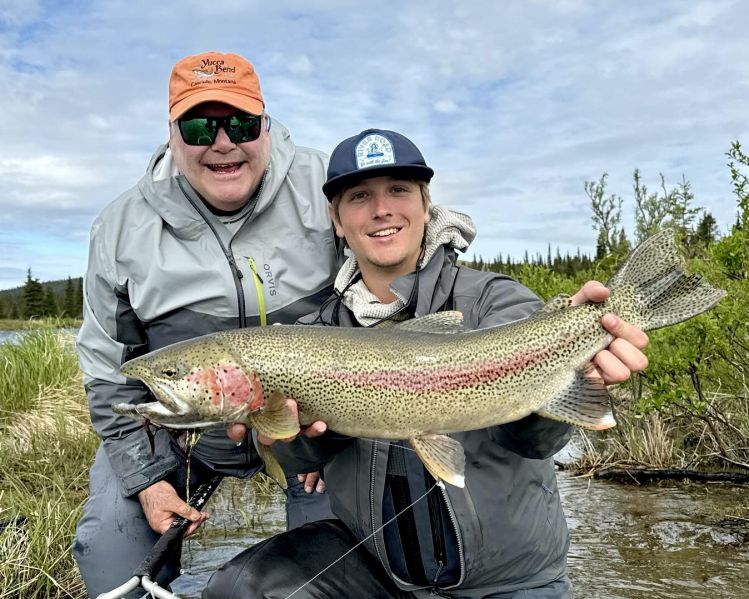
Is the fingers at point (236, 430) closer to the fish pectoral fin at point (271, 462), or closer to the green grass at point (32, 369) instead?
the fish pectoral fin at point (271, 462)

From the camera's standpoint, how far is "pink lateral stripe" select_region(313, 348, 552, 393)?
10.8ft

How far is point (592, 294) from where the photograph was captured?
10.9 feet

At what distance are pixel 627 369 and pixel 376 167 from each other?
5.44 ft

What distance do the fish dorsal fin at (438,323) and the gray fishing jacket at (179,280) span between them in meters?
1.52

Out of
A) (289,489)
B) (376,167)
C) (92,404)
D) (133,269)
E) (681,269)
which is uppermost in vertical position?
(376,167)

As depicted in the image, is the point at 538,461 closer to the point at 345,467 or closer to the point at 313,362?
the point at 345,467

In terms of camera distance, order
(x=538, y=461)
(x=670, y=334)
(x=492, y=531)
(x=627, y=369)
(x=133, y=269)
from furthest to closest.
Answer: (x=670, y=334) < (x=133, y=269) < (x=538, y=461) < (x=492, y=531) < (x=627, y=369)

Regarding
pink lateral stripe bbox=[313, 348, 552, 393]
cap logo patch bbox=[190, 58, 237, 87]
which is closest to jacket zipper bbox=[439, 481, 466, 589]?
pink lateral stripe bbox=[313, 348, 552, 393]

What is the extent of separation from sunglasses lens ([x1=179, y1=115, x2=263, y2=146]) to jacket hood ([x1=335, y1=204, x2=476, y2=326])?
127 cm

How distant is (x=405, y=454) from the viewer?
11.9 ft

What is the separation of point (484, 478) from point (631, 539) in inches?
110

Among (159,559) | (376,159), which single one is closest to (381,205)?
(376,159)

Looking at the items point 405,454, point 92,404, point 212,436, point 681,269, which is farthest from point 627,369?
point 92,404

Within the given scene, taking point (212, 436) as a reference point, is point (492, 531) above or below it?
below
